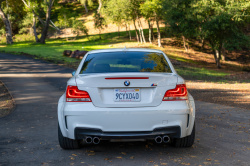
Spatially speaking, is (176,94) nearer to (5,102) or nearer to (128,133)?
(128,133)

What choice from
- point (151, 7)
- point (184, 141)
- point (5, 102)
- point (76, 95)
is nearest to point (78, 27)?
point (151, 7)

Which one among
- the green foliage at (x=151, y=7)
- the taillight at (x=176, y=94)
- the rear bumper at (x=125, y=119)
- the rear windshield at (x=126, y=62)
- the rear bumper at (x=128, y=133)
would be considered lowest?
the rear bumper at (x=128, y=133)

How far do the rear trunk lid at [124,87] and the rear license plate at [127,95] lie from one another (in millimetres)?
43

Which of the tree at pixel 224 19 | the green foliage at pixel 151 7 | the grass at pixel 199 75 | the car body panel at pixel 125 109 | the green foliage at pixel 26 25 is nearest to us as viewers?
→ the car body panel at pixel 125 109

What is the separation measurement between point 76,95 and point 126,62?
1284mm

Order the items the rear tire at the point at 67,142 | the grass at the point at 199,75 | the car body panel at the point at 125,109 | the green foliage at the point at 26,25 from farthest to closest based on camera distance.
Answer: the green foliage at the point at 26,25, the grass at the point at 199,75, the rear tire at the point at 67,142, the car body panel at the point at 125,109

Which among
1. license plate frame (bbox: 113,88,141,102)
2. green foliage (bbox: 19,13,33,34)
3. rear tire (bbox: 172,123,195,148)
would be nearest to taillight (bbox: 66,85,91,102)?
license plate frame (bbox: 113,88,141,102)

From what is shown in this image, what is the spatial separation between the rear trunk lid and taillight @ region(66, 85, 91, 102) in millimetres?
55

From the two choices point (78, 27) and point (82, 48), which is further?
point (78, 27)

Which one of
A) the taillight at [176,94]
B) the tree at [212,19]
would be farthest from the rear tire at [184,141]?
the tree at [212,19]

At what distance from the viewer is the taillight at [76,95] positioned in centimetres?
415

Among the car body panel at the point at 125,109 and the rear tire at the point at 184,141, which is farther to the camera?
the rear tire at the point at 184,141

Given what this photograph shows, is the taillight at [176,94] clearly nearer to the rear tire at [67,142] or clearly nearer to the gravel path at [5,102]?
the rear tire at [67,142]

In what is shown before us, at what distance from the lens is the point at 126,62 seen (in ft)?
16.7
